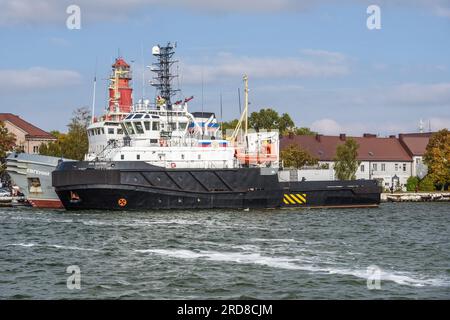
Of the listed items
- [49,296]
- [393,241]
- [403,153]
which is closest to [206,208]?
[393,241]

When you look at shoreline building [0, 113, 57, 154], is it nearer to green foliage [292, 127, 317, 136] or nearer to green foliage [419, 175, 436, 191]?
green foliage [292, 127, 317, 136]

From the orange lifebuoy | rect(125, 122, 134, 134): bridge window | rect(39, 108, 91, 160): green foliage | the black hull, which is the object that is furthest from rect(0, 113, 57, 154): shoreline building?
the orange lifebuoy

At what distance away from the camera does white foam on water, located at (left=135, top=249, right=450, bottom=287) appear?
22609 millimetres

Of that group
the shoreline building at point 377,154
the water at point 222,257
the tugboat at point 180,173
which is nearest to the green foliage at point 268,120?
the shoreline building at point 377,154

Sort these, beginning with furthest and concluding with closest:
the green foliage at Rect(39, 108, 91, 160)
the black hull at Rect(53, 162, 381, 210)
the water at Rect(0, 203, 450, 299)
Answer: the green foliage at Rect(39, 108, 91, 160), the black hull at Rect(53, 162, 381, 210), the water at Rect(0, 203, 450, 299)

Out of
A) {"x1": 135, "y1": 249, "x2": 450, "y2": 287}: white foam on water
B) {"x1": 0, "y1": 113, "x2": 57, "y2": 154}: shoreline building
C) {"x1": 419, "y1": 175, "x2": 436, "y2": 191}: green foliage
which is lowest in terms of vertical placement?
{"x1": 135, "y1": 249, "x2": 450, "y2": 287}: white foam on water

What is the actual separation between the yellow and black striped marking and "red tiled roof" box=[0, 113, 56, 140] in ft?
231

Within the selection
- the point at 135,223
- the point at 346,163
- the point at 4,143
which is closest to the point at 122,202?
the point at 135,223

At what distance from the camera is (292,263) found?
84.8 ft

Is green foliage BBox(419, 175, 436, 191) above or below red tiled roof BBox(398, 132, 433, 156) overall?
below

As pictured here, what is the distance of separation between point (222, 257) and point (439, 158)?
224 feet

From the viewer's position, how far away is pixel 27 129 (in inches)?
4692

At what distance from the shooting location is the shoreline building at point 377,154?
339 feet
